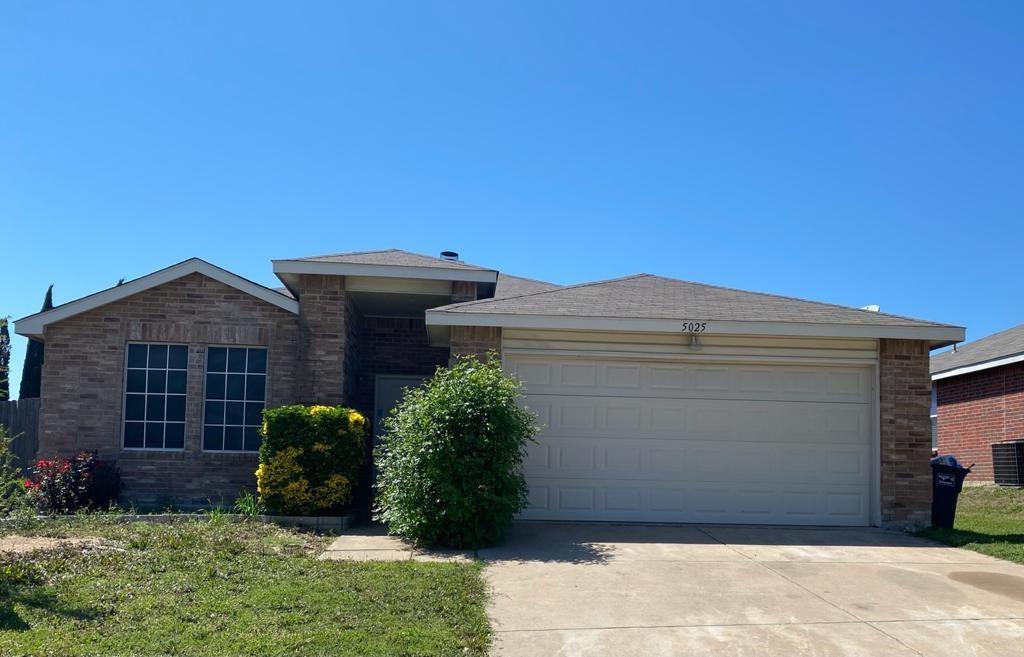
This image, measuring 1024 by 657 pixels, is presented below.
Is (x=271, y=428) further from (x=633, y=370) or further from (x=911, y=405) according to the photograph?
(x=911, y=405)

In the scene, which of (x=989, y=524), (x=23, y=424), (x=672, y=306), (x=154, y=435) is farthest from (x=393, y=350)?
(x=989, y=524)

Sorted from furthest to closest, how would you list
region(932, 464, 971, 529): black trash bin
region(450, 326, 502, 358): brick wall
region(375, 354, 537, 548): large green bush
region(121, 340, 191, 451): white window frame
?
region(121, 340, 191, 451): white window frame < region(450, 326, 502, 358): brick wall < region(932, 464, 971, 529): black trash bin < region(375, 354, 537, 548): large green bush

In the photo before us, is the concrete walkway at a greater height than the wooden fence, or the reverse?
the wooden fence

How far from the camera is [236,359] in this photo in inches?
477

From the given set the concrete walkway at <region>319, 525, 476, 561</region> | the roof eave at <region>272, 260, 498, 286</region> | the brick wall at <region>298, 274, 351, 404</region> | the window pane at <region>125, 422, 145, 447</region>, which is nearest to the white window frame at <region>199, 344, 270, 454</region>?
the brick wall at <region>298, 274, 351, 404</region>

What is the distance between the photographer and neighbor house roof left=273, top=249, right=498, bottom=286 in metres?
11.7

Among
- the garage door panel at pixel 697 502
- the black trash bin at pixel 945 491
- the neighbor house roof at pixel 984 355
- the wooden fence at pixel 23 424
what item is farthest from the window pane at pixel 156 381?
the neighbor house roof at pixel 984 355

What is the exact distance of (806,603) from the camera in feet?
22.4

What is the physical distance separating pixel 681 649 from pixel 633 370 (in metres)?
5.64

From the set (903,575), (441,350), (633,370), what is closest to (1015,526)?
(903,575)

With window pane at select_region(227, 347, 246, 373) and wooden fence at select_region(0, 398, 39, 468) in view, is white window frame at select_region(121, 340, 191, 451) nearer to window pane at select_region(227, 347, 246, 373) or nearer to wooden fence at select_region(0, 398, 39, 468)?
window pane at select_region(227, 347, 246, 373)

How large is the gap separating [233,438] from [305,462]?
7.25ft

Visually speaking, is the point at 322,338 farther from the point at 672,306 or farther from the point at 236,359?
the point at 672,306

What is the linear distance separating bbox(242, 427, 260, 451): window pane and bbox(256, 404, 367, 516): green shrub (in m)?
1.54
